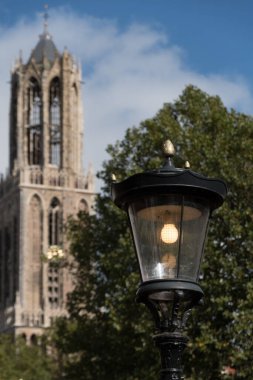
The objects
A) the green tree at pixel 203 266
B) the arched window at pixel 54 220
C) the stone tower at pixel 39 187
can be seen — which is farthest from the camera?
the arched window at pixel 54 220

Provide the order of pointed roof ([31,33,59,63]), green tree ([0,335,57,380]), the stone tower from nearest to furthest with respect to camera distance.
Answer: green tree ([0,335,57,380]) → the stone tower → pointed roof ([31,33,59,63])

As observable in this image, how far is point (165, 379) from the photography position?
1136cm

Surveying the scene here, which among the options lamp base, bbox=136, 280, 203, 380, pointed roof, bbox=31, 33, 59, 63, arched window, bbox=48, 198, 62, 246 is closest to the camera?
lamp base, bbox=136, 280, 203, 380

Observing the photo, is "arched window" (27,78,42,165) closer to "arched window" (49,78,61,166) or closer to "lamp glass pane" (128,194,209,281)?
"arched window" (49,78,61,166)

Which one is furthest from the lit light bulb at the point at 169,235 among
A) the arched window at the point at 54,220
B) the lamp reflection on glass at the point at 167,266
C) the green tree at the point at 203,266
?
the arched window at the point at 54,220

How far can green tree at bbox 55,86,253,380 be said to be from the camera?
39562mm

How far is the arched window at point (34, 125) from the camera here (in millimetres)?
123438

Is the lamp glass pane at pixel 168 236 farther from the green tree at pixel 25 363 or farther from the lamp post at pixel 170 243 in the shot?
the green tree at pixel 25 363

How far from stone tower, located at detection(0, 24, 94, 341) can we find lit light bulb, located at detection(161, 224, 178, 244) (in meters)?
107

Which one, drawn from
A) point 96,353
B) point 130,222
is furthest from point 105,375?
point 130,222

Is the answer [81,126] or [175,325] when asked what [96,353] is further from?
[81,126]

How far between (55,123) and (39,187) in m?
6.83

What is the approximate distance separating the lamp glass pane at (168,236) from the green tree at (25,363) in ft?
232

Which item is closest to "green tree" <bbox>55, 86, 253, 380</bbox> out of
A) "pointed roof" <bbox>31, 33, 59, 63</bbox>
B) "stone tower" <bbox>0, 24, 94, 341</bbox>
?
"stone tower" <bbox>0, 24, 94, 341</bbox>
